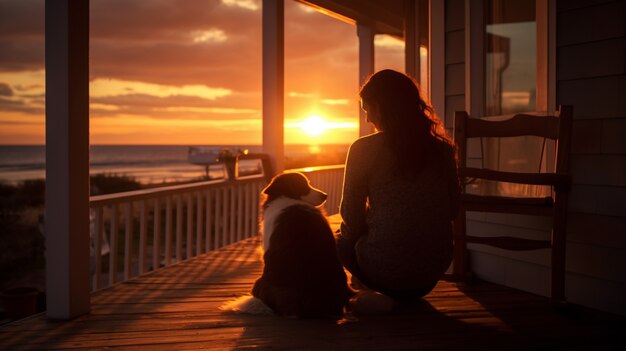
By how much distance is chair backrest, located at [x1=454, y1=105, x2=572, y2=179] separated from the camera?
240 centimetres

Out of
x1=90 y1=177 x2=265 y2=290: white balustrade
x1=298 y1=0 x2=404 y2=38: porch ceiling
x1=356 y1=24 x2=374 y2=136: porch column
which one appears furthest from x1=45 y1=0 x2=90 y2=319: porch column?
x1=356 y1=24 x2=374 y2=136: porch column

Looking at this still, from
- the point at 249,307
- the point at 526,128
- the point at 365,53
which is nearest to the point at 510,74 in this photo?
the point at 526,128

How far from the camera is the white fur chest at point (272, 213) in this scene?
224cm

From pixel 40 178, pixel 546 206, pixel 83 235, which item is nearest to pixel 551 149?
pixel 546 206

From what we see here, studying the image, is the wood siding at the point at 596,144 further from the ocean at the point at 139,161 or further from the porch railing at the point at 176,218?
the ocean at the point at 139,161

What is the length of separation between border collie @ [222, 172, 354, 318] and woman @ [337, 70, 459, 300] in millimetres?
162

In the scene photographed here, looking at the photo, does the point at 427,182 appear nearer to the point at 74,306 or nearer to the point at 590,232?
the point at 590,232

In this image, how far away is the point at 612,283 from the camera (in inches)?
93.8

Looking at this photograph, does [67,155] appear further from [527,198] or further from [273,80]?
[273,80]

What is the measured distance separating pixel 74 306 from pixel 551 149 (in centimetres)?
255

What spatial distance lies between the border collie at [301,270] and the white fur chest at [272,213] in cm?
1

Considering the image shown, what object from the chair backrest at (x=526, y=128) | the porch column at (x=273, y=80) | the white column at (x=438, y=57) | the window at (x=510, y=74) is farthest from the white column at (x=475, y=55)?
the porch column at (x=273, y=80)

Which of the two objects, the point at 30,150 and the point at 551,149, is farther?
the point at 30,150

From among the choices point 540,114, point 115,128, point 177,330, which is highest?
point 115,128
